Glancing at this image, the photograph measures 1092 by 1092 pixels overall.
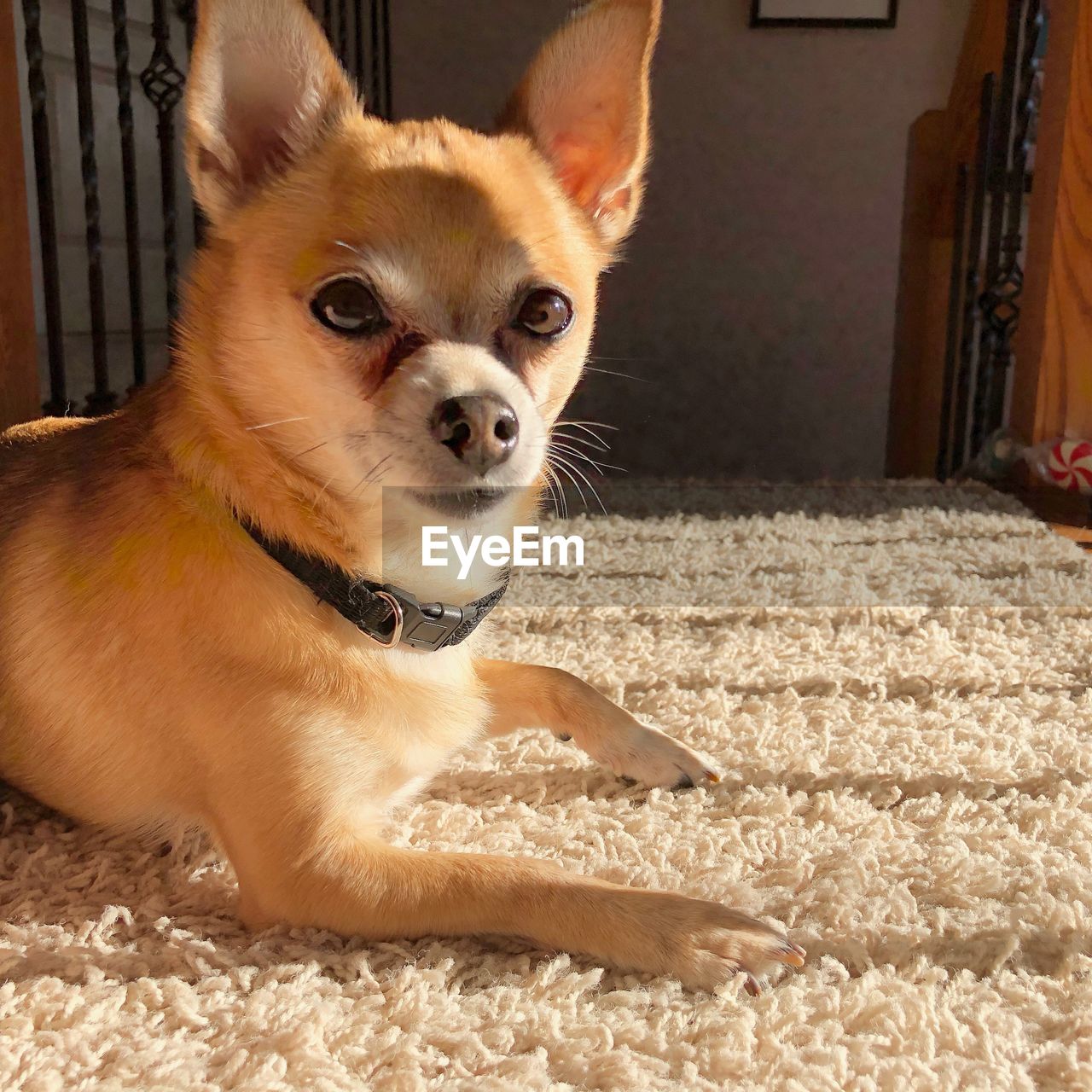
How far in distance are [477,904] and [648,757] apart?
0.39 metres

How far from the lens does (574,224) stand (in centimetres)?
125

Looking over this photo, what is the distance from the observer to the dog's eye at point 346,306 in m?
1.00

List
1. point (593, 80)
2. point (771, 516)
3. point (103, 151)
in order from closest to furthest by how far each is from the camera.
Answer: point (593, 80) → point (771, 516) → point (103, 151)

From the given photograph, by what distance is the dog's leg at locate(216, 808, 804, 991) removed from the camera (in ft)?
2.86

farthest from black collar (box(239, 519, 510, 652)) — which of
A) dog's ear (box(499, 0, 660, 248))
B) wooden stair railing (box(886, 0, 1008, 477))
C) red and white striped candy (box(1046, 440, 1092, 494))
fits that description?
wooden stair railing (box(886, 0, 1008, 477))

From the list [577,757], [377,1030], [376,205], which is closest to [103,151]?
[376,205]

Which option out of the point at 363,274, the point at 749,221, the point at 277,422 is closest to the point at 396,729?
the point at 277,422

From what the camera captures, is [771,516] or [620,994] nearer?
[620,994]

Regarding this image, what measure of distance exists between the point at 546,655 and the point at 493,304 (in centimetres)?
78

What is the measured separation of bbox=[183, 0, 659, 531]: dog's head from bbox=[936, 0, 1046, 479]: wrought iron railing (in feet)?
7.33

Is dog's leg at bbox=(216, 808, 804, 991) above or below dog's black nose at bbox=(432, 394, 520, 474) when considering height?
below

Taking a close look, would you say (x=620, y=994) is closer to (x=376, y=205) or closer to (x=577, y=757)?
(x=577, y=757)
